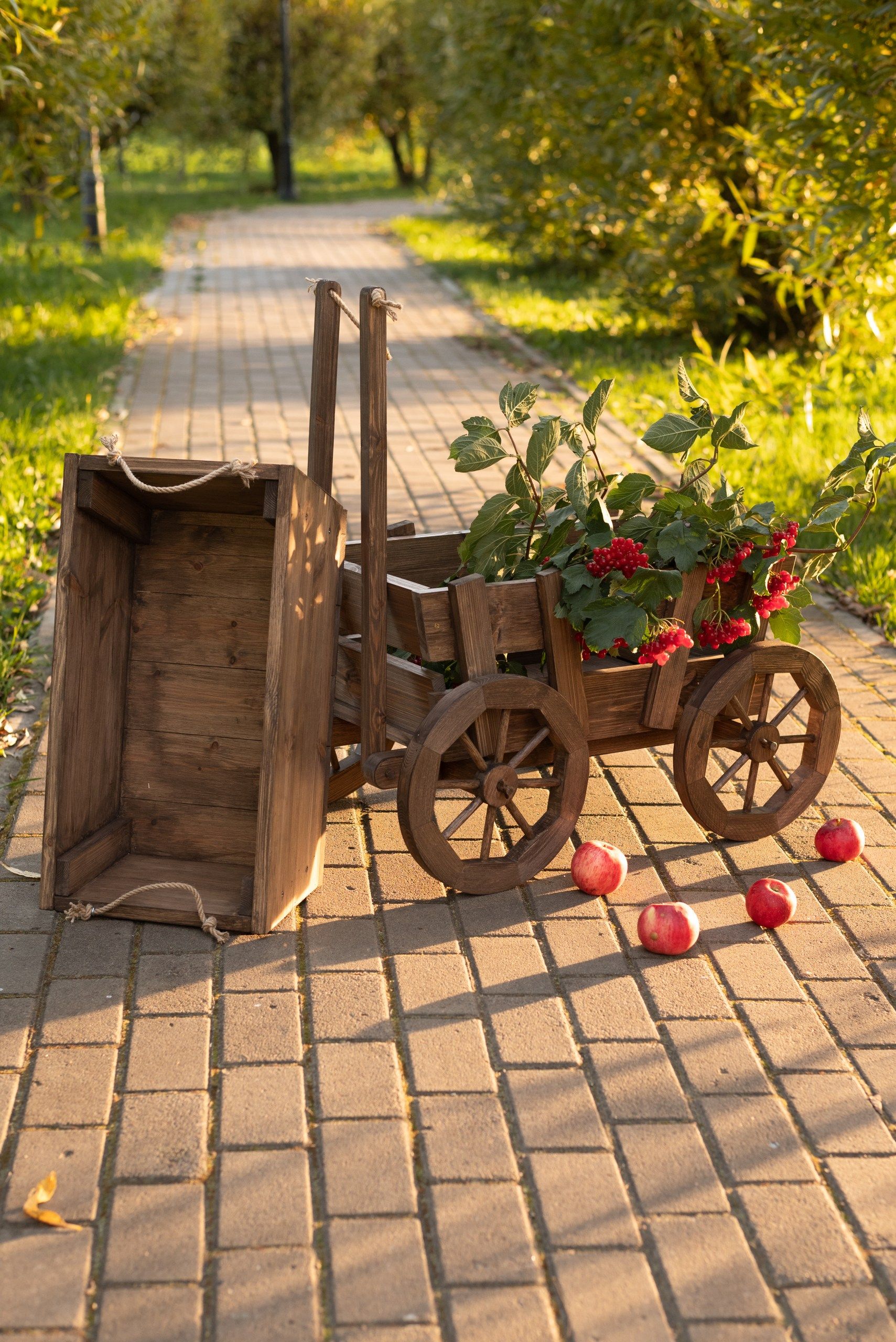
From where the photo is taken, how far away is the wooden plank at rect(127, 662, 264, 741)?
3.77 meters

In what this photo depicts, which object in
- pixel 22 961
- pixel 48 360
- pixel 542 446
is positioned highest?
pixel 542 446

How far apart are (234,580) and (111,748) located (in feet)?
1.92

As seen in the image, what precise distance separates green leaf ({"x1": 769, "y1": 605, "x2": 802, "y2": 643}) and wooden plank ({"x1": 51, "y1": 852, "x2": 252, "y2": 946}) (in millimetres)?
1664

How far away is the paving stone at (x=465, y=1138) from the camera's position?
2.71m

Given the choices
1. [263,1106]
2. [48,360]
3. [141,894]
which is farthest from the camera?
[48,360]

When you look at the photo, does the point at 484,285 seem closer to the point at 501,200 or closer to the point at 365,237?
the point at 501,200

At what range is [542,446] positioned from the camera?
142 inches

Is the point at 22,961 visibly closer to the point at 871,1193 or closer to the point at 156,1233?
the point at 156,1233

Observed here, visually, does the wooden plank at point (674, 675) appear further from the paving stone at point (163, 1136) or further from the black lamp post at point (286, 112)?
the black lamp post at point (286, 112)

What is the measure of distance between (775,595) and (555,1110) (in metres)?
1.64

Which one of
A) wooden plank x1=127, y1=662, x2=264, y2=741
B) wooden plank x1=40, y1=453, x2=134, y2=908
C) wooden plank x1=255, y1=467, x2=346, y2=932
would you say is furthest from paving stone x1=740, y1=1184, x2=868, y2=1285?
wooden plank x1=40, y1=453, x2=134, y2=908

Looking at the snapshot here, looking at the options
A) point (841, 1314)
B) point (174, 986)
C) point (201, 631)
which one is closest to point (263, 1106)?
point (174, 986)

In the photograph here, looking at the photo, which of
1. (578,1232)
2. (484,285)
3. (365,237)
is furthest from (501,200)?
(578,1232)

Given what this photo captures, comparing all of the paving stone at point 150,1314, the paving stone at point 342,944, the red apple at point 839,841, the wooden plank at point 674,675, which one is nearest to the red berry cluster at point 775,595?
the wooden plank at point 674,675
